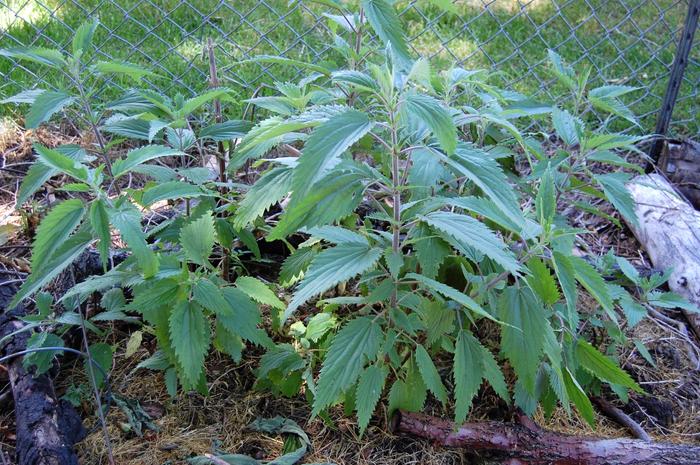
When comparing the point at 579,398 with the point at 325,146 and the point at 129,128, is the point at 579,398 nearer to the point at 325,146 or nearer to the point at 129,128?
the point at 325,146

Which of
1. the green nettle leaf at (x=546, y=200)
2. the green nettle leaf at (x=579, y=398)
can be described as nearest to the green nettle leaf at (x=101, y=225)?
the green nettle leaf at (x=546, y=200)

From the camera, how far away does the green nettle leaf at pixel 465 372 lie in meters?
1.95

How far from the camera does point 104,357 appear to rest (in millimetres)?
2307

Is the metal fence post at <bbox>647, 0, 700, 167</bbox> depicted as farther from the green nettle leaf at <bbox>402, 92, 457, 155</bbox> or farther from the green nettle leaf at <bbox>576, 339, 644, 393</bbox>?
the green nettle leaf at <bbox>402, 92, 457, 155</bbox>

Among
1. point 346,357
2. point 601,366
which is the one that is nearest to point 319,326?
point 346,357

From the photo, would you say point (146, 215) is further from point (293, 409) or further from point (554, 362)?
point (554, 362)

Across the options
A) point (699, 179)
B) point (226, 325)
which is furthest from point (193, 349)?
point (699, 179)

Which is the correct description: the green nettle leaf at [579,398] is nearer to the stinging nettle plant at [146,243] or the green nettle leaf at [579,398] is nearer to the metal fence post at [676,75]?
the stinging nettle plant at [146,243]

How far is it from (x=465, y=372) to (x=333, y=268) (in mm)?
512

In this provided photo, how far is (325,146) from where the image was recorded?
5.12 feet

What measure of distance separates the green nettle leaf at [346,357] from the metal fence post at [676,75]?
2361 mm

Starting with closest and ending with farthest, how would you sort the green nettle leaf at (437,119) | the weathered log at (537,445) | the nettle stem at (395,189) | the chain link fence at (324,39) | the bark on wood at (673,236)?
the green nettle leaf at (437,119) < the nettle stem at (395,189) < the weathered log at (537,445) < the bark on wood at (673,236) < the chain link fence at (324,39)

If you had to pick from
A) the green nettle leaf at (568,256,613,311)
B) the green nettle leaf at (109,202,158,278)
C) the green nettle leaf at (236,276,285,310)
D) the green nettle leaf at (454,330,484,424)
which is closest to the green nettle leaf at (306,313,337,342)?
the green nettle leaf at (236,276,285,310)

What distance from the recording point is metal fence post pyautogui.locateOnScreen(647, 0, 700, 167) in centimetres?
365
